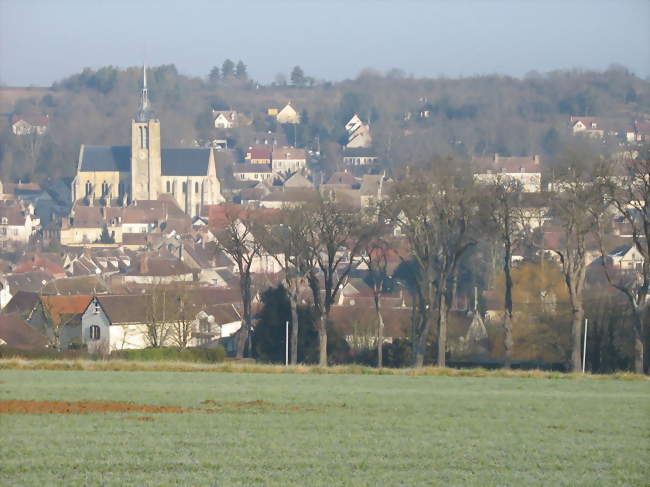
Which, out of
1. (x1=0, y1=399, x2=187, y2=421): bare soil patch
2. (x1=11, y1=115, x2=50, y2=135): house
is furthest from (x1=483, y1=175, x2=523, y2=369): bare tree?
(x1=11, y1=115, x2=50, y2=135): house

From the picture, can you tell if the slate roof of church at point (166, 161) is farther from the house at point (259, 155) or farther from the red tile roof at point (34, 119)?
the red tile roof at point (34, 119)

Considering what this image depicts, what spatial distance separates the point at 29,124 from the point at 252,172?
123 ft

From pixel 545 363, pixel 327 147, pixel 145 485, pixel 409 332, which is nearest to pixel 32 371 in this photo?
pixel 145 485

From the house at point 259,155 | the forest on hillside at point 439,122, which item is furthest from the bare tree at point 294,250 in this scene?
the house at point 259,155

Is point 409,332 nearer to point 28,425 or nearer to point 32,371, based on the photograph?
point 32,371

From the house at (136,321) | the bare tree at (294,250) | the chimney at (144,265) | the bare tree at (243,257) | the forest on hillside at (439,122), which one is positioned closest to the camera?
the bare tree at (294,250)

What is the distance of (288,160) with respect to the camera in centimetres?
17462

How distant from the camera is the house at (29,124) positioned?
577 feet

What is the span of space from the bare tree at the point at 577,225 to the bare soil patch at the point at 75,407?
16184 mm

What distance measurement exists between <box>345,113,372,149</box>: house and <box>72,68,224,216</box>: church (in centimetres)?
4546

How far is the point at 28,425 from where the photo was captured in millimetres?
14797

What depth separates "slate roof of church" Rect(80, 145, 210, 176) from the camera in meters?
137

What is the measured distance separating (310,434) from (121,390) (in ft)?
18.4

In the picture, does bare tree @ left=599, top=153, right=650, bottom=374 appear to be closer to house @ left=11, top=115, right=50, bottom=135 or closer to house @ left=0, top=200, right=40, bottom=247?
house @ left=0, top=200, right=40, bottom=247
